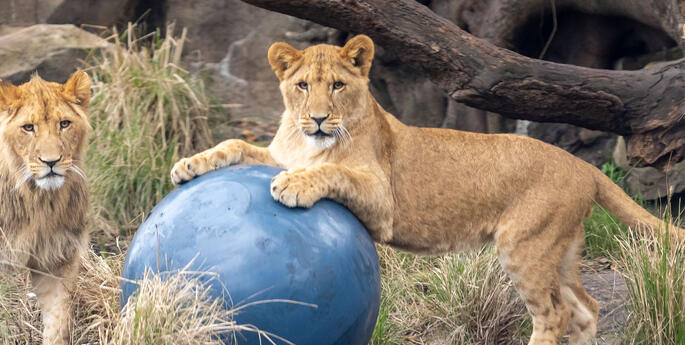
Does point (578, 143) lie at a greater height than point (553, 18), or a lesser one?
lesser

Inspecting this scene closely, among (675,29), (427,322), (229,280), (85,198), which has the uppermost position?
(675,29)

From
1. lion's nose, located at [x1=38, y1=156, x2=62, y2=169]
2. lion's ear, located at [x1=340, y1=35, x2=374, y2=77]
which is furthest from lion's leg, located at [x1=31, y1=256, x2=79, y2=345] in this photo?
lion's ear, located at [x1=340, y1=35, x2=374, y2=77]

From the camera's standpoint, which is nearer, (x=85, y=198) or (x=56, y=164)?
(x=56, y=164)

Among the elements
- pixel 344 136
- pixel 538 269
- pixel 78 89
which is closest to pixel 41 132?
pixel 78 89

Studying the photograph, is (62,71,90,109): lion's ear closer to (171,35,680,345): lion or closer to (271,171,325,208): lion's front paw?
(171,35,680,345): lion

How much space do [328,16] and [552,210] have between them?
1.89 m

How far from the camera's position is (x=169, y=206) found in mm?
4234

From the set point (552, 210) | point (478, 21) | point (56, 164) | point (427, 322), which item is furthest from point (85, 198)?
point (478, 21)

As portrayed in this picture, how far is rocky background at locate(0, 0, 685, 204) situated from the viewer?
25.1 feet

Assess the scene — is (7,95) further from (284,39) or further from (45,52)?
(284,39)

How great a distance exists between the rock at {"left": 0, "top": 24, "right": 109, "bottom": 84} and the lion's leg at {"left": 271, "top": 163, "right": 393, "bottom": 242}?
17.0ft

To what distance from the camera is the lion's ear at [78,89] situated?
484 cm

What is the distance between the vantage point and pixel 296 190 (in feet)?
13.7

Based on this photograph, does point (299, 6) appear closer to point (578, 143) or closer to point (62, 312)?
point (62, 312)
